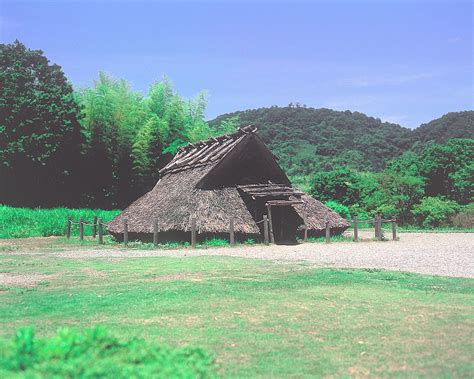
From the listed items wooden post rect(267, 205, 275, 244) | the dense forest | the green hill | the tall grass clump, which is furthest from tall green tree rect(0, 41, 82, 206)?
the green hill

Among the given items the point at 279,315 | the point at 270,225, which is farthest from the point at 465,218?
the point at 279,315

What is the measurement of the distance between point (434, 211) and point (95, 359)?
37533 mm

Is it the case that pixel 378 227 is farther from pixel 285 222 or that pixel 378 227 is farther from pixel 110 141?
pixel 110 141

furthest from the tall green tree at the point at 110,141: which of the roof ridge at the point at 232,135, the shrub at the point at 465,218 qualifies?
the shrub at the point at 465,218

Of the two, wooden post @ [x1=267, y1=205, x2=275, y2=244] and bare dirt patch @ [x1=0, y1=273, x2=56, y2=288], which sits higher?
wooden post @ [x1=267, y1=205, x2=275, y2=244]

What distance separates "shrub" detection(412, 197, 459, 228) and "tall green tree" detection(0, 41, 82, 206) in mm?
24431

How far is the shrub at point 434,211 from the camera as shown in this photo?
3869cm

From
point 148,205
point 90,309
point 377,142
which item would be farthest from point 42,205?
point 377,142

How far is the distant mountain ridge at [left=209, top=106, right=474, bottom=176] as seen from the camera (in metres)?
69.8

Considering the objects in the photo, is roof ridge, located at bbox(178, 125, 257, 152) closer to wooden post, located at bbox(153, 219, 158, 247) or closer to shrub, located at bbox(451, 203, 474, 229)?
wooden post, located at bbox(153, 219, 158, 247)

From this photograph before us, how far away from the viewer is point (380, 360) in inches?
212

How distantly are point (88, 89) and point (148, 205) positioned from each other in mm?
16943

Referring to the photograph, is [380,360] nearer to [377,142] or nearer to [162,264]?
[162,264]

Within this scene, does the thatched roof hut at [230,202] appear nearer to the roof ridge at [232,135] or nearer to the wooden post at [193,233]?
the roof ridge at [232,135]
